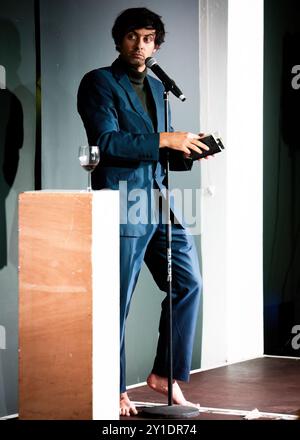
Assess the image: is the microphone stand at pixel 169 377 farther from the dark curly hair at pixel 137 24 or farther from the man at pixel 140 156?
the dark curly hair at pixel 137 24

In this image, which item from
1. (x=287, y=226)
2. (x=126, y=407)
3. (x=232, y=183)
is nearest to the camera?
(x=126, y=407)

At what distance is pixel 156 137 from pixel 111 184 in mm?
335

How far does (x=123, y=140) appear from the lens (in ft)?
16.3

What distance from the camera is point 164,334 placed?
5242 mm

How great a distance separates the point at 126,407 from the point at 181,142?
1375 millimetres

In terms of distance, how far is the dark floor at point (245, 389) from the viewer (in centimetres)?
532

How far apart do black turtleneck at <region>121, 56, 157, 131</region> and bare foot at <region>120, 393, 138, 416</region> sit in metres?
1.42

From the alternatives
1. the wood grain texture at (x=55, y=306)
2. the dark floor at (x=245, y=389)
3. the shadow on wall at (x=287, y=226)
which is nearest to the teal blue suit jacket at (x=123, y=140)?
the wood grain texture at (x=55, y=306)

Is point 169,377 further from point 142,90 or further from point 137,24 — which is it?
point 137,24

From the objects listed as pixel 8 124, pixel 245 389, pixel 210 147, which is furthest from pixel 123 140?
pixel 245 389

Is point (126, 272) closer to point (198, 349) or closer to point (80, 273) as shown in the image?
point (80, 273)

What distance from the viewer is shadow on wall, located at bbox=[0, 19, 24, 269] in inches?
195

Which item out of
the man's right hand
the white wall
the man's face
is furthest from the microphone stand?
the white wall

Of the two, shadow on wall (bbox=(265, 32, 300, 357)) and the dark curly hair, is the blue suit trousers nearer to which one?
the dark curly hair
